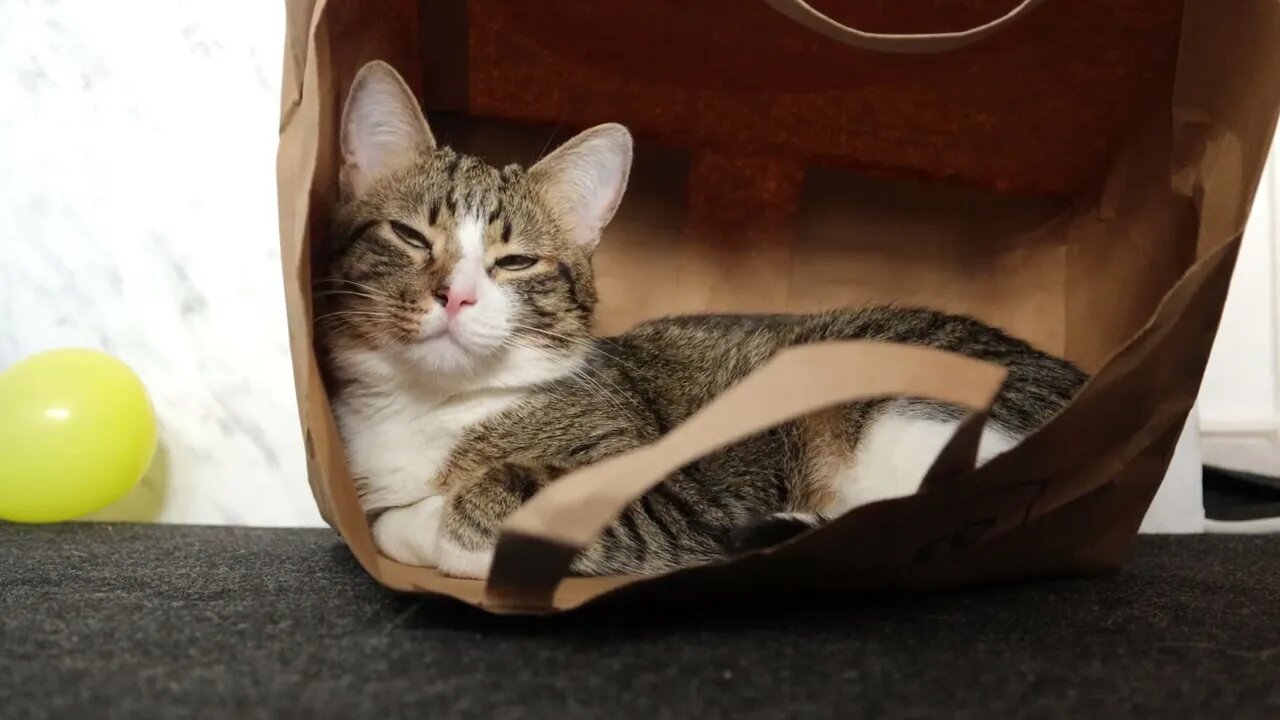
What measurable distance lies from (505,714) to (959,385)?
366 mm

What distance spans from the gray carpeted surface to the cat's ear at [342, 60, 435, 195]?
1.53 feet

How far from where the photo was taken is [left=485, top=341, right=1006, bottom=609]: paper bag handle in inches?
23.7

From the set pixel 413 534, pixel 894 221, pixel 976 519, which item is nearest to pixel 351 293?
pixel 413 534

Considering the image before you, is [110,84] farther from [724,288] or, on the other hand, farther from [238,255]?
[724,288]

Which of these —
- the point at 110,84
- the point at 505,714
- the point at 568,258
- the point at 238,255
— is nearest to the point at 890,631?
the point at 505,714

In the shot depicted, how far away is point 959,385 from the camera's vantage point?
62cm

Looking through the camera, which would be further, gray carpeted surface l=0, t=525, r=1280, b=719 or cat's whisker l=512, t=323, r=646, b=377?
cat's whisker l=512, t=323, r=646, b=377

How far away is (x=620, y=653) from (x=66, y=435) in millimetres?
900

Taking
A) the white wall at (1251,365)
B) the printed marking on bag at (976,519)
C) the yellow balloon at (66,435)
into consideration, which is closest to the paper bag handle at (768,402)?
the printed marking on bag at (976,519)

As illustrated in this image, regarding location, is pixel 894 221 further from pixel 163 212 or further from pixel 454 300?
pixel 163 212

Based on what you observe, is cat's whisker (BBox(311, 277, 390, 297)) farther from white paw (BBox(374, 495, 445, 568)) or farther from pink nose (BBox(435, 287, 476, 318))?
white paw (BBox(374, 495, 445, 568))

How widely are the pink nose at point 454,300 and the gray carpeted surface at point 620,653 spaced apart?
0.94 feet

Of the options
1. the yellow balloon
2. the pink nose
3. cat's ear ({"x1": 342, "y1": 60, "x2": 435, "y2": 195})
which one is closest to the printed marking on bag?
the pink nose

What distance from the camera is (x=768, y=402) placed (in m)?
0.60
